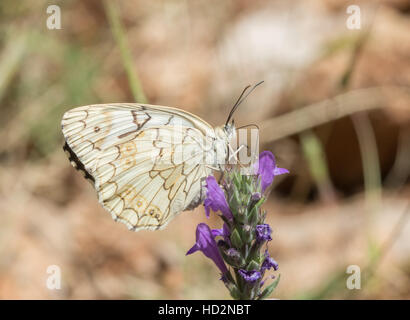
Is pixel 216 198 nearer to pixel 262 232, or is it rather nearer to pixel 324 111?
pixel 262 232

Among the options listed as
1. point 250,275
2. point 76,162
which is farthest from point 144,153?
point 250,275

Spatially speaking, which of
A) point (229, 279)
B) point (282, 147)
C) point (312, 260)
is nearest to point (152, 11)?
point (282, 147)

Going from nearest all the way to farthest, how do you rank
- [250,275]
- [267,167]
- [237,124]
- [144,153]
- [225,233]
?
[250,275] → [225,233] → [267,167] → [144,153] → [237,124]

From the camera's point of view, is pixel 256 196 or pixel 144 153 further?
pixel 144 153

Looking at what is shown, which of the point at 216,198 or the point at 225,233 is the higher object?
the point at 216,198

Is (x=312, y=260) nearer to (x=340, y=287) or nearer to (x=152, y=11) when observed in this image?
(x=340, y=287)

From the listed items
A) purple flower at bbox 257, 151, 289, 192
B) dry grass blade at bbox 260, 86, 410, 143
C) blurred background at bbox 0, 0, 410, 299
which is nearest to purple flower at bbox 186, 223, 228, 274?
purple flower at bbox 257, 151, 289, 192
